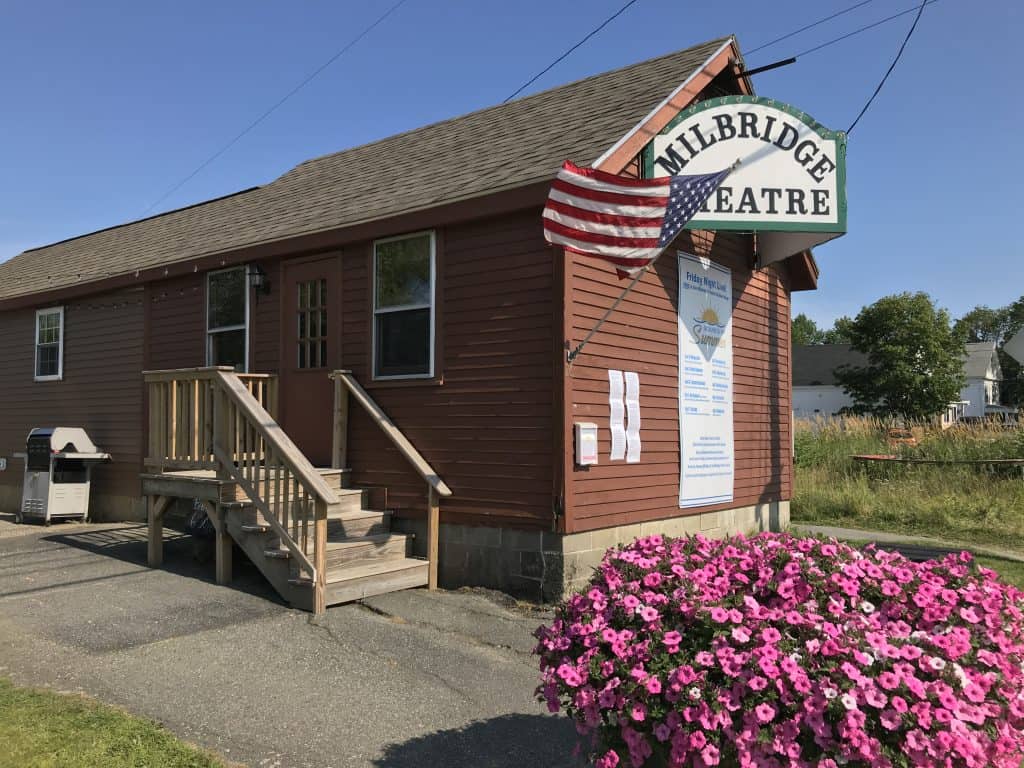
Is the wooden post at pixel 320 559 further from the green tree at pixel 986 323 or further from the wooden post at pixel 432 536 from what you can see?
the green tree at pixel 986 323

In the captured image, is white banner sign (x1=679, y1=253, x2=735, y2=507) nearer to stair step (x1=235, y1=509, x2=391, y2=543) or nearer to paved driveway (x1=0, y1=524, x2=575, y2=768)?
paved driveway (x1=0, y1=524, x2=575, y2=768)

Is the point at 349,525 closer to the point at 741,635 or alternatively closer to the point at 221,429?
the point at 221,429

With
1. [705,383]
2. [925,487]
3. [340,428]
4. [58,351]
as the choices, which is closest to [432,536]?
[340,428]

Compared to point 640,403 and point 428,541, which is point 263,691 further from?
point 640,403

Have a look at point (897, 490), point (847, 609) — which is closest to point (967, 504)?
point (897, 490)

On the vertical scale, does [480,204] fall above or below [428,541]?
above

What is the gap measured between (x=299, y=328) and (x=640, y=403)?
4.03m

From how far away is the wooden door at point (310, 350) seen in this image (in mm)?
8953

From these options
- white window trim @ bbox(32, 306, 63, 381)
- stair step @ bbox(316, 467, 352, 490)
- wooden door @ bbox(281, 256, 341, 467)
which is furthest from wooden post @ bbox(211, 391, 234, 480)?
white window trim @ bbox(32, 306, 63, 381)

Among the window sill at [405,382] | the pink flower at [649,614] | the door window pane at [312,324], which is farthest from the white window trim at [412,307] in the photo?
the pink flower at [649,614]

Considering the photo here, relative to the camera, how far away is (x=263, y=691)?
4.89m

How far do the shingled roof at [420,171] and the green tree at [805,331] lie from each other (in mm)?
84717

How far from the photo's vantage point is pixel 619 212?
6.41 m

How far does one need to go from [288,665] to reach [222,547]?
265 cm
